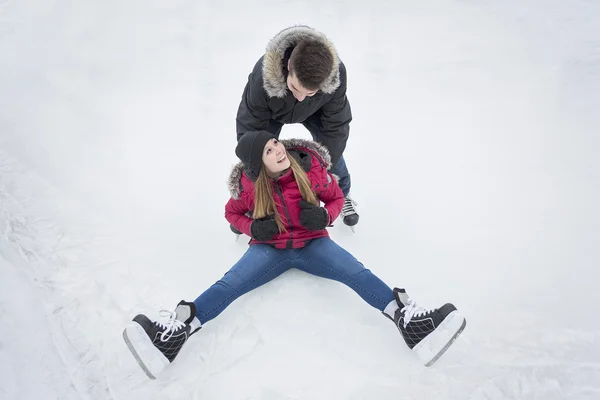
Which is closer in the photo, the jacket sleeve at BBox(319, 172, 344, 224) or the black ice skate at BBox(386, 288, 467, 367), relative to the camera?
the black ice skate at BBox(386, 288, 467, 367)

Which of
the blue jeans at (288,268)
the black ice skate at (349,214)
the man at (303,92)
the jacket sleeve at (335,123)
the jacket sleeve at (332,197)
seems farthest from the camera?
the black ice skate at (349,214)

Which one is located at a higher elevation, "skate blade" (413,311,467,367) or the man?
the man

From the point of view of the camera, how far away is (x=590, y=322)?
163 cm

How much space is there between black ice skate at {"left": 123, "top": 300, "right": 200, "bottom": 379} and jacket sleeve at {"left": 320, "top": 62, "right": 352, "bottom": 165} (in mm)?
1120

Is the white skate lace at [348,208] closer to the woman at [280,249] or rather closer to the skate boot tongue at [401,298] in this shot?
the woman at [280,249]

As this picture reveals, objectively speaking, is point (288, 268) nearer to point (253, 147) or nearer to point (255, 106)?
point (253, 147)

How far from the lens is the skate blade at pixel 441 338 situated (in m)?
1.43

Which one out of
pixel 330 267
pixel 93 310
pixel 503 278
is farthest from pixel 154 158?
pixel 503 278

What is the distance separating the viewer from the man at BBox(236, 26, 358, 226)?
1538 mm

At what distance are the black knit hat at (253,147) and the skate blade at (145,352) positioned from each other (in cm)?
79

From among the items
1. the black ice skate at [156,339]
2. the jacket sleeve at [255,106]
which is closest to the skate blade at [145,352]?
the black ice skate at [156,339]

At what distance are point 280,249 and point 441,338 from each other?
2.57 feet

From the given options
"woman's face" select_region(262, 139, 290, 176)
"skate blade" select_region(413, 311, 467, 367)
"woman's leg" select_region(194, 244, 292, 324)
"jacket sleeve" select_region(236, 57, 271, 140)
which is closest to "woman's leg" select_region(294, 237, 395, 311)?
"woman's leg" select_region(194, 244, 292, 324)

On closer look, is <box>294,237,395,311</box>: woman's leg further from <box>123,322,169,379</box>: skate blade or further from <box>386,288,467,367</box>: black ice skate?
<box>123,322,169,379</box>: skate blade
